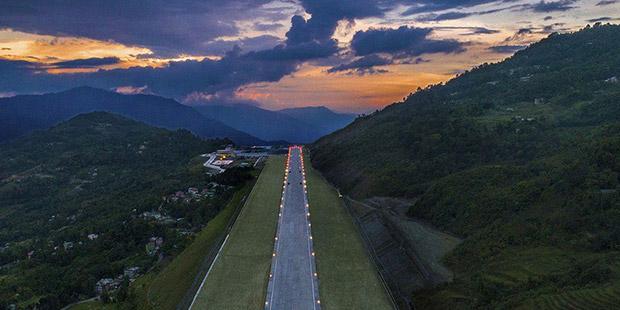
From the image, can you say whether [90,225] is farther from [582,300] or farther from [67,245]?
[582,300]

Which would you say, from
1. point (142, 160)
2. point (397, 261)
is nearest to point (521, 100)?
point (397, 261)

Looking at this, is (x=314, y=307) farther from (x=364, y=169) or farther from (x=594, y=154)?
(x=364, y=169)

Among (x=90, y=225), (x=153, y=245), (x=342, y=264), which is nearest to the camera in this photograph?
(x=342, y=264)

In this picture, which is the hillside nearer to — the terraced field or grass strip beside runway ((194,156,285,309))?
the terraced field

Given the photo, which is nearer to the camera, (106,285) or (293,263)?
(293,263)

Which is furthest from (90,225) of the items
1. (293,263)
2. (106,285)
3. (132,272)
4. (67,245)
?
(293,263)

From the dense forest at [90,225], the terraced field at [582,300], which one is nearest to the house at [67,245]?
the dense forest at [90,225]

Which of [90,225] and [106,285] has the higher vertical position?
[90,225]

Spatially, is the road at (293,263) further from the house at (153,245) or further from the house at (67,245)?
the house at (67,245)
